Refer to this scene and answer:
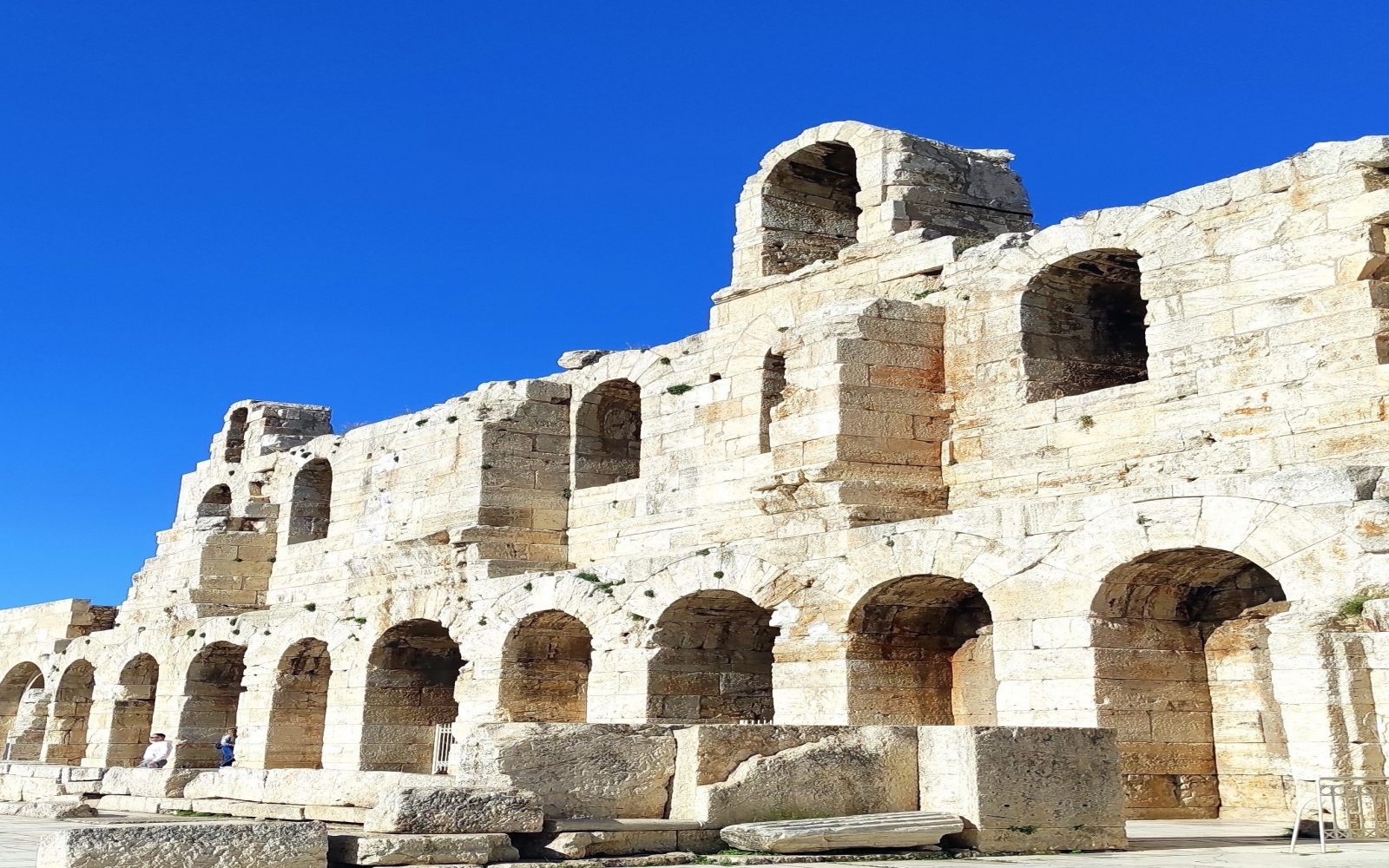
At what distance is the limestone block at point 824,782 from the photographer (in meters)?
8.52

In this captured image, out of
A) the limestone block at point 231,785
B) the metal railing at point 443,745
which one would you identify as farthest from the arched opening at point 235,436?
the limestone block at point 231,785

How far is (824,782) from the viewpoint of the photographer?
874cm

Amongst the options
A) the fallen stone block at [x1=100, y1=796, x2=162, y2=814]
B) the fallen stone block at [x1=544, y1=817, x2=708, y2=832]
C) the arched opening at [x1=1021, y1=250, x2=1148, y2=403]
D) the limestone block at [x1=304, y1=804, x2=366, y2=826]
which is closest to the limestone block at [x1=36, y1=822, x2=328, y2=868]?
the fallen stone block at [x1=544, y1=817, x2=708, y2=832]

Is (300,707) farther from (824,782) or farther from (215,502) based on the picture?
(824,782)

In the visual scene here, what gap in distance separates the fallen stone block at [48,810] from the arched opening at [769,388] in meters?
7.51

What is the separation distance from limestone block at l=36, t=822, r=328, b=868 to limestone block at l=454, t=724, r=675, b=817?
1141 mm

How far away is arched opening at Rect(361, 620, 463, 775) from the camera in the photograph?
18.6 metres

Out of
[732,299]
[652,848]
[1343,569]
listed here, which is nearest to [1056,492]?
[1343,569]

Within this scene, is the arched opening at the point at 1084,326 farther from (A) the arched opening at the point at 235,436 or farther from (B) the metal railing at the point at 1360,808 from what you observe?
(A) the arched opening at the point at 235,436

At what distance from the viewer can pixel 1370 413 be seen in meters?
11.7

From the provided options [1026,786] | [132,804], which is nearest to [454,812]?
[1026,786]

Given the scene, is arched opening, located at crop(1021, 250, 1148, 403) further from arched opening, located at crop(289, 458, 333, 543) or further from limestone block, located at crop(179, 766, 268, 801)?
arched opening, located at crop(289, 458, 333, 543)

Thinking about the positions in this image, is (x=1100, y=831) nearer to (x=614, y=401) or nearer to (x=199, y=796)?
(x=199, y=796)

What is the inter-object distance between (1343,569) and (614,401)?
11010mm
